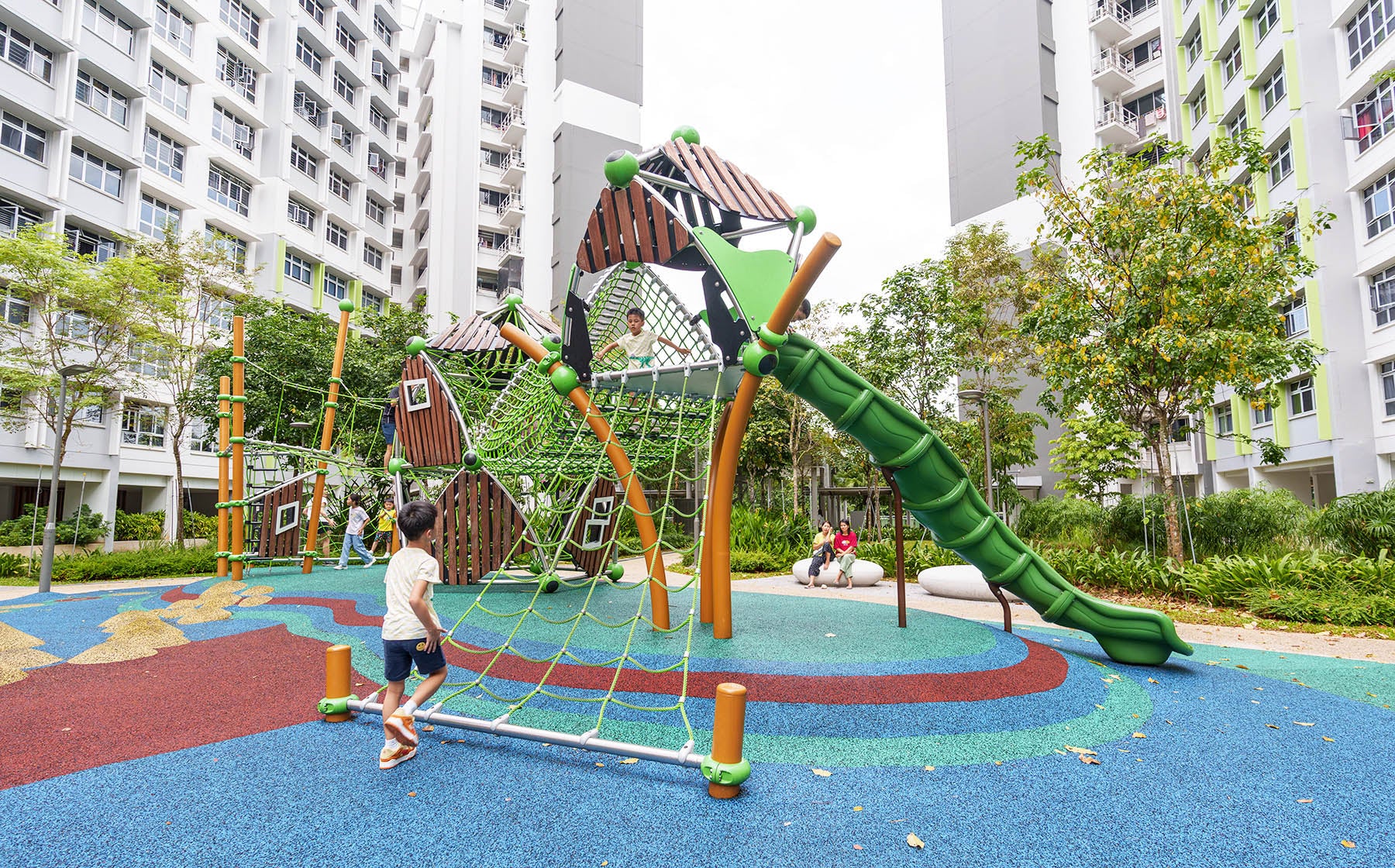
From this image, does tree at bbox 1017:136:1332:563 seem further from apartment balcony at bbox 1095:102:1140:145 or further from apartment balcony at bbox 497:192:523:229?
apartment balcony at bbox 497:192:523:229

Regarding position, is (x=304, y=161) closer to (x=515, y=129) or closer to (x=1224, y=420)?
(x=515, y=129)

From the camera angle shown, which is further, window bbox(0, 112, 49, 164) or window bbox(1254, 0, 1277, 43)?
window bbox(1254, 0, 1277, 43)

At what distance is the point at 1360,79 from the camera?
20.7 meters

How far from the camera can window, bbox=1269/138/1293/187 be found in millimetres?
23156

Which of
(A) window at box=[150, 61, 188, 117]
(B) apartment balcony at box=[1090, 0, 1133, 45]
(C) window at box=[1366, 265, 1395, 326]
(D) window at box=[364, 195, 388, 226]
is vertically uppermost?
(B) apartment balcony at box=[1090, 0, 1133, 45]

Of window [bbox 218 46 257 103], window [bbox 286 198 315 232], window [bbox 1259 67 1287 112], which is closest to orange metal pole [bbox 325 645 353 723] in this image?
window [bbox 1259 67 1287 112]

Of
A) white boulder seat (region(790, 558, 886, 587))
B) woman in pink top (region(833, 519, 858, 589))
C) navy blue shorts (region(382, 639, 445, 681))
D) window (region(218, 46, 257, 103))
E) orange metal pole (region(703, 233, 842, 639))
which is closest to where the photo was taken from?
navy blue shorts (region(382, 639, 445, 681))

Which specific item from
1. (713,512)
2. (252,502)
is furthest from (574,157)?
(713,512)

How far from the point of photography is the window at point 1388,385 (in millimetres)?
20188

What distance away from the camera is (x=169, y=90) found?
27.3 metres

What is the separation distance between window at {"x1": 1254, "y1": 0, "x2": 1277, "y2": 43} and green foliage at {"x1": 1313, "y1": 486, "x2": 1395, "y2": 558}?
20699mm

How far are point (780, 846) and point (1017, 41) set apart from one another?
37.6 m

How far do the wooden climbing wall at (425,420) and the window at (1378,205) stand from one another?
85.2ft

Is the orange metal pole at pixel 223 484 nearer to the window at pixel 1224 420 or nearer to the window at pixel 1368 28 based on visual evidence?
the window at pixel 1368 28
